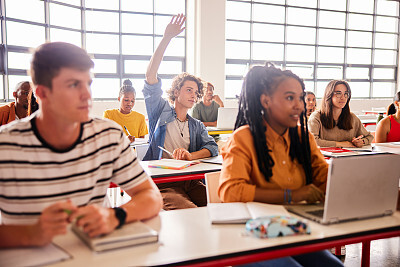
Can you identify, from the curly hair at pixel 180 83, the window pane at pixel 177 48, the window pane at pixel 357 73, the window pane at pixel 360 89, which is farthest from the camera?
the window pane at pixel 360 89

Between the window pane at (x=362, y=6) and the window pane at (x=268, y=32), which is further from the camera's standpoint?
the window pane at (x=362, y=6)

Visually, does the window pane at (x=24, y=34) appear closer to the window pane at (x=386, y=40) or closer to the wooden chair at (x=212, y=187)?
the wooden chair at (x=212, y=187)

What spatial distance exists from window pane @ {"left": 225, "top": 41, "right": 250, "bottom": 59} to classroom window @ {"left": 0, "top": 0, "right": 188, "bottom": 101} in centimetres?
124

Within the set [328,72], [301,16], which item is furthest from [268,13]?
[328,72]

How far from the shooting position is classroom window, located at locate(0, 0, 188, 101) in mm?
7879

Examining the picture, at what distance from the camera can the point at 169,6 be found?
956 centimetres

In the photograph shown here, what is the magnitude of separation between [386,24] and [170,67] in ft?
25.1

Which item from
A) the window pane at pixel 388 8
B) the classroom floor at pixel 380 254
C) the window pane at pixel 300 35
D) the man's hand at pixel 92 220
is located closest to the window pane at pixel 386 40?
the window pane at pixel 388 8

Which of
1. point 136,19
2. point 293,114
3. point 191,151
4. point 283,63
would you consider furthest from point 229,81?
point 293,114

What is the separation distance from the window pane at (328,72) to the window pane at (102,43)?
614 cm

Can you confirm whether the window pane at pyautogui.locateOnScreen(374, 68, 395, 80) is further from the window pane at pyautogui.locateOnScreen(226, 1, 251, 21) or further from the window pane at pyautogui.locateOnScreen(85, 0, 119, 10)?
the window pane at pyautogui.locateOnScreen(85, 0, 119, 10)

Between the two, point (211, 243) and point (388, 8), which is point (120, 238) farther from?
point (388, 8)

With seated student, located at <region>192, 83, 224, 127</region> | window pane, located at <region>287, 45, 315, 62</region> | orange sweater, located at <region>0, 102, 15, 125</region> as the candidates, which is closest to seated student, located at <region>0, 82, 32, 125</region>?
orange sweater, located at <region>0, 102, 15, 125</region>

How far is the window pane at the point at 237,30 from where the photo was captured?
10.2 m
